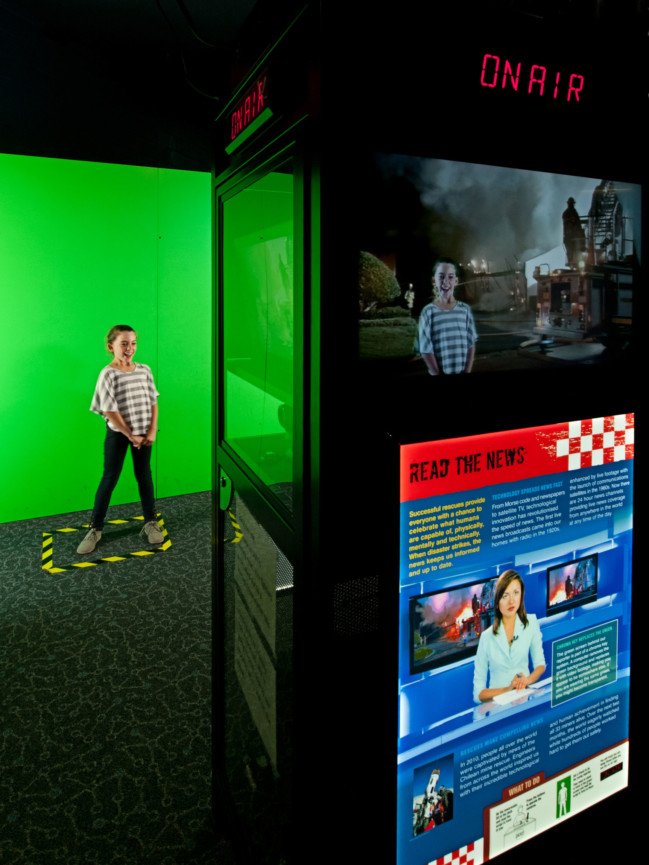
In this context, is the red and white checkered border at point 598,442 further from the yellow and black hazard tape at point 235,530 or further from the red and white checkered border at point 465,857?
the yellow and black hazard tape at point 235,530

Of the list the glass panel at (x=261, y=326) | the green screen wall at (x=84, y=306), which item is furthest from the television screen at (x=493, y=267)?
the green screen wall at (x=84, y=306)

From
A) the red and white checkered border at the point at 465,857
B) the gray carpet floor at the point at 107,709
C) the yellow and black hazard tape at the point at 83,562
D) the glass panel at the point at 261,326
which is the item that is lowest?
the gray carpet floor at the point at 107,709

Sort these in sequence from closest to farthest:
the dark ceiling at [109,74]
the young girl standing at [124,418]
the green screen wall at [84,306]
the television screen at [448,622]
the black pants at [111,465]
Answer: the television screen at [448,622], the dark ceiling at [109,74], the young girl standing at [124,418], the black pants at [111,465], the green screen wall at [84,306]

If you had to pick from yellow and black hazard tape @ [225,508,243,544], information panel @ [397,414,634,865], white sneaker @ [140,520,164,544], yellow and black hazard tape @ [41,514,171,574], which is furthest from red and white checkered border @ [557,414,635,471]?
white sneaker @ [140,520,164,544]

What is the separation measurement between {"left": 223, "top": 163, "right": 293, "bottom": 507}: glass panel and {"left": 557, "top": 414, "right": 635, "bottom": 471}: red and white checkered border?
22.6 inches

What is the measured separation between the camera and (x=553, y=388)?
1369 millimetres

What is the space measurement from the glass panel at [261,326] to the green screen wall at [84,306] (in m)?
3.84

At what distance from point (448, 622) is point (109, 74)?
3571mm

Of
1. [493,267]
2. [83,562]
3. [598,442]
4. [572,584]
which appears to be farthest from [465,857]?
[83,562]

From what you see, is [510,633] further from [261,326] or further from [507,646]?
[261,326]

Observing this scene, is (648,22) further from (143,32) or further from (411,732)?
(143,32)

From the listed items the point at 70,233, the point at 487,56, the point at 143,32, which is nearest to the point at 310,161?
the point at 487,56

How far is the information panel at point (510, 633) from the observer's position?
1.27m

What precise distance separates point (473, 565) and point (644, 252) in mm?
753
